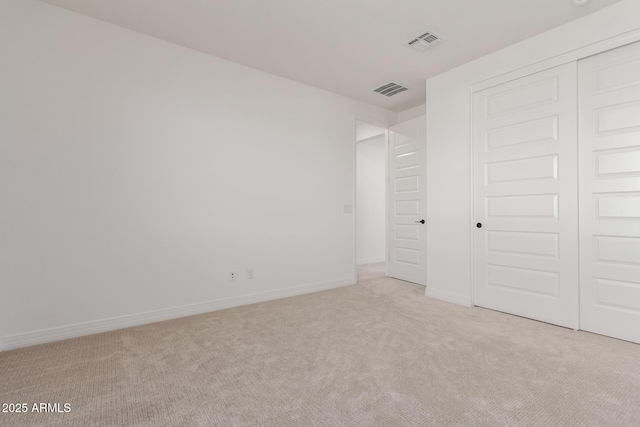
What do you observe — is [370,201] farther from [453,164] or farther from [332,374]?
[332,374]

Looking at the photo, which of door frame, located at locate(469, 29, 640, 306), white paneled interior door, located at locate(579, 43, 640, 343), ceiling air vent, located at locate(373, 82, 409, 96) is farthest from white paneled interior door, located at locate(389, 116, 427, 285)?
white paneled interior door, located at locate(579, 43, 640, 343)

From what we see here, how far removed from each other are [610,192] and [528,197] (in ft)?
1.96

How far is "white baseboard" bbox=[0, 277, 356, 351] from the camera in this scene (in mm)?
2326

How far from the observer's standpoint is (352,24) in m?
2.70

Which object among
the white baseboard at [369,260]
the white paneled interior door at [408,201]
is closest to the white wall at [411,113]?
the white paneled interior door at [408,201]

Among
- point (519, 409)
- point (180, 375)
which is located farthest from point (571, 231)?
point (180, 375)

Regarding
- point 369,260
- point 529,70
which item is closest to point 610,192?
point 529,70

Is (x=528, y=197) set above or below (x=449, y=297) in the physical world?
above

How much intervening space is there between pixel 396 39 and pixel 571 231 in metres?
2.47

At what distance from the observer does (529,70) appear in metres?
2.92

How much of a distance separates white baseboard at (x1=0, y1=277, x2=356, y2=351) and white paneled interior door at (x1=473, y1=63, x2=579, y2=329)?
2.30m

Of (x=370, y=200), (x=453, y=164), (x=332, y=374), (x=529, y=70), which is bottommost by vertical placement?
(x=332, y=374)

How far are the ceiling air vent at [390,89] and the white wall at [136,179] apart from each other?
96 cm

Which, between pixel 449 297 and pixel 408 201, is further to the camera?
pixel 408 201
